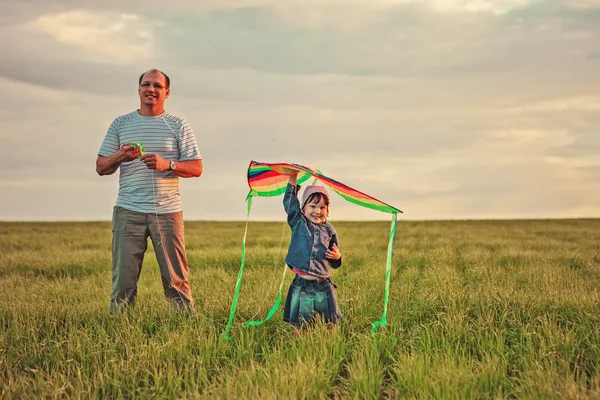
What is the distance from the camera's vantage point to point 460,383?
→ 4242 millimetres

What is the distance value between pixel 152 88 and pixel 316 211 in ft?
8.19

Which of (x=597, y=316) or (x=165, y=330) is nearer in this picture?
(x=165, y=330)

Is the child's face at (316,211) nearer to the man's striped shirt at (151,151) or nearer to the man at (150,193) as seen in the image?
the man at (150,193)

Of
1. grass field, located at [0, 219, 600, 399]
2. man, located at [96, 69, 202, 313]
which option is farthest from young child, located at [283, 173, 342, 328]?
man, located at [96, 69, 202, 313]

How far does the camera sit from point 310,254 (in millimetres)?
5176

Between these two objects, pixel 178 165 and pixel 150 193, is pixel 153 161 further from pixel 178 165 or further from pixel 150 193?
pixel 150 193

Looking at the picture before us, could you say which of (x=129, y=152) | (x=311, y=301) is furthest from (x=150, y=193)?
(x=311, y=301)

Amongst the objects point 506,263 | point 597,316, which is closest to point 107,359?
point 597,316

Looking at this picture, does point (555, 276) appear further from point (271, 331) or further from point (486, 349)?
point (271, 331)

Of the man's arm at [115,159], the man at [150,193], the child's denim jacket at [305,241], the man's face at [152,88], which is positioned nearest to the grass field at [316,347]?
the man at [150,193]

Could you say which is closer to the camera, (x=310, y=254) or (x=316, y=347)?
(x=316, y=347)

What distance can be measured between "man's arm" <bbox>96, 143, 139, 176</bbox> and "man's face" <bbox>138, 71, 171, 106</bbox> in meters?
0.64

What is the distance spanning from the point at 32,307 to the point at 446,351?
4827 mm

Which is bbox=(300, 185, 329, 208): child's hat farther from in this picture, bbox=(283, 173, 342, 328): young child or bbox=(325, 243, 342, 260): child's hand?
bbox=(325, 243, 342, 260): child's hand
